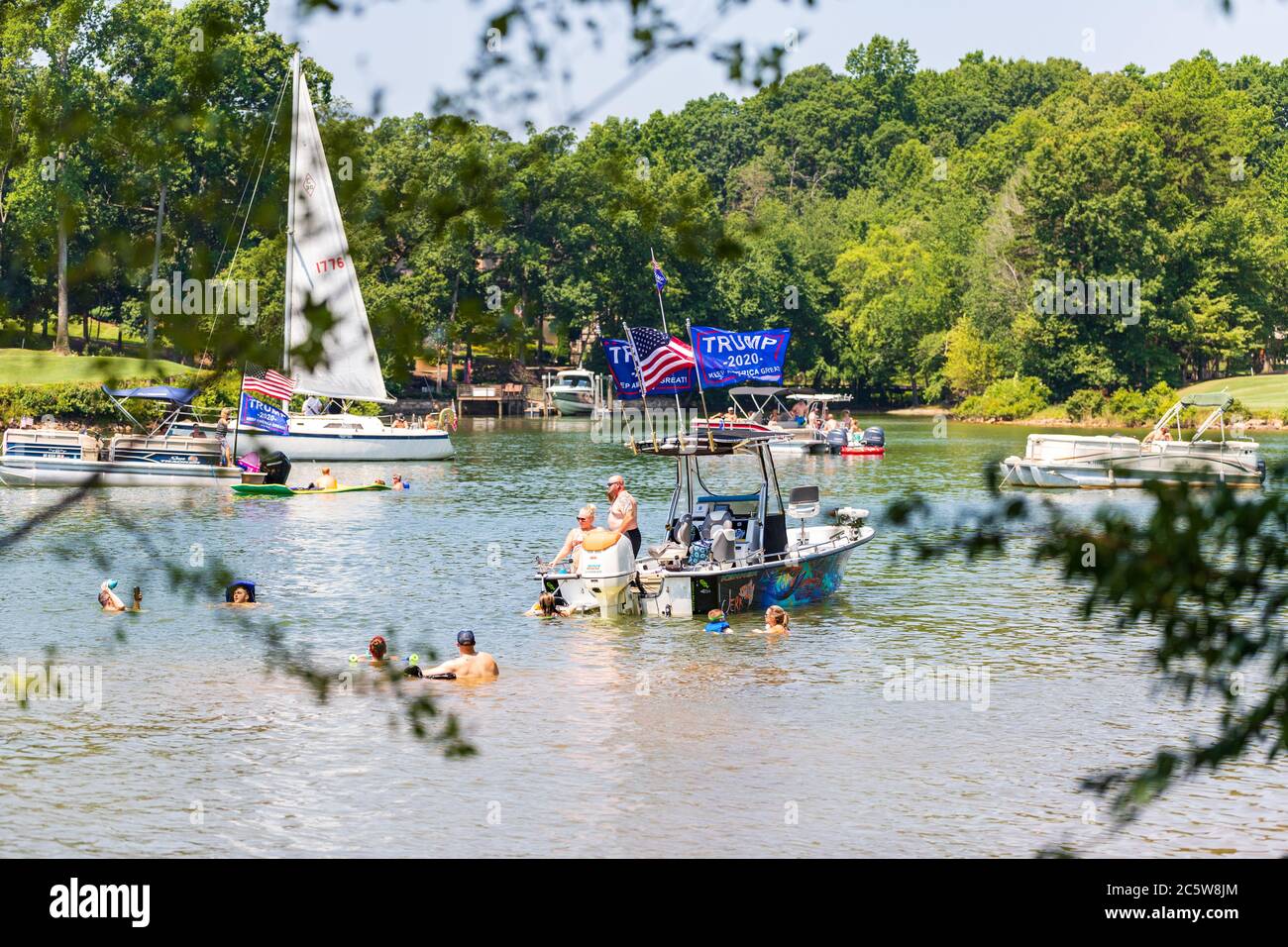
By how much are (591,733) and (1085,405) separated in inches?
3448

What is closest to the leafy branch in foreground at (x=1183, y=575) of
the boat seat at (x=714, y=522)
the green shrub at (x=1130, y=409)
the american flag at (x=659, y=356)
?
A: the boat seat at (x=714, y=522)

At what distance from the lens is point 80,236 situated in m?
7.07

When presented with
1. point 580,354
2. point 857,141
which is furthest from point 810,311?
point 857,141

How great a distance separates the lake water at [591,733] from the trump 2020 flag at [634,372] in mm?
4071

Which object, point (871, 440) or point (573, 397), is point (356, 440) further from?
point (573, 397)

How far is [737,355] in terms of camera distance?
95.8 feet

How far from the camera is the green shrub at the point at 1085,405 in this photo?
3971 inches

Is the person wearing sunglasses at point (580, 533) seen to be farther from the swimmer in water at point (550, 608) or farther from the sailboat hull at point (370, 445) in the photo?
the sailboat hull at point (370, 445)

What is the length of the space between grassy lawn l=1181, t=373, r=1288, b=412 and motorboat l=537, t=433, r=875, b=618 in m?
77.4

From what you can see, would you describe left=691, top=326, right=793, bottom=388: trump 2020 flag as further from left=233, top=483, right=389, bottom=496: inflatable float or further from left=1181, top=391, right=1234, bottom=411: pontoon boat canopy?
left=1181, top=391, right=1234, bottom=411: pontoon boat canopy

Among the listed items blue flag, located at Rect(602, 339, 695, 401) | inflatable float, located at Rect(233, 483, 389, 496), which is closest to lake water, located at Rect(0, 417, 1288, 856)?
blue flag, located at Rect(602, 339, 695, 401)

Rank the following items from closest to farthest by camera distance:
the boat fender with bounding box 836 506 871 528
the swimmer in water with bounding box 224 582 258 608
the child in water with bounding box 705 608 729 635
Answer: the boat fender with bounding box 836 506 871 528 < the child in water with bounding box 705 608 729 635 < the swimmer in water with bounding box 224 582 258 608

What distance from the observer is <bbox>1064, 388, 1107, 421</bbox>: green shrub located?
3971 inches
